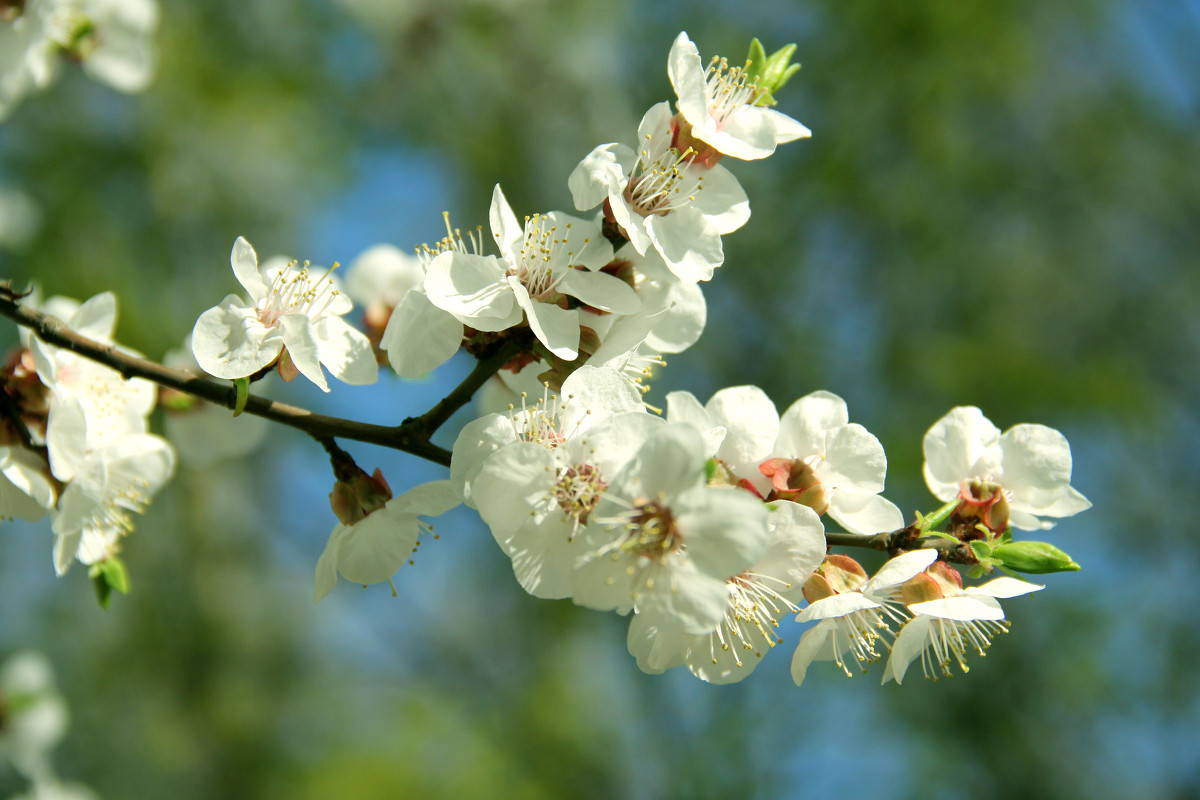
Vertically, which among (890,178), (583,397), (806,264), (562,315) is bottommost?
(583,397)

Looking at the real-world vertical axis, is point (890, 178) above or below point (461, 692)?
above

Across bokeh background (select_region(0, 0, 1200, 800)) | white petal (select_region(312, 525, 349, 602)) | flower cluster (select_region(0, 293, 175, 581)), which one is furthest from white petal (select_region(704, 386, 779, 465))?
bokeh background (select_region(0, 0, 1200, 800))

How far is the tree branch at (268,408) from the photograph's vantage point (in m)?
1.05

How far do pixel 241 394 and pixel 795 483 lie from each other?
719mm

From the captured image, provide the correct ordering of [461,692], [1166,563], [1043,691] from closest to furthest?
[1043,691], [1166,563], [461,692]

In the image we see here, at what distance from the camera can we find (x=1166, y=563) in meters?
5.33

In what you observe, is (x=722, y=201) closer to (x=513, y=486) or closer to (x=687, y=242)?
(x=687, y=242)

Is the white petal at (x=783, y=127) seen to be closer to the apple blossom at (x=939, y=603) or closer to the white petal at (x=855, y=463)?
the white petal at (x=855, y=463)

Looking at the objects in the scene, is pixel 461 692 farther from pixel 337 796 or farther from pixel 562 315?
pixel 562 315

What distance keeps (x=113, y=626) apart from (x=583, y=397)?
826 cm

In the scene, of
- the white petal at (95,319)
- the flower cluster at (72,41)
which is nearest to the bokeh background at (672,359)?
the flower cluster at (72,41)

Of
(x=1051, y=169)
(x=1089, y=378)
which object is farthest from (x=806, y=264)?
(x=1051, y=169)

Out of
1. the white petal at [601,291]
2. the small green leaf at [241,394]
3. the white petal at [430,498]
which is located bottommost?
the white petal at [430,498]

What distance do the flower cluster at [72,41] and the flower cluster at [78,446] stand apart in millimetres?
751
